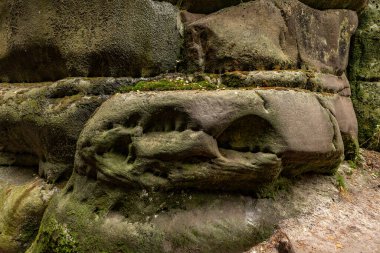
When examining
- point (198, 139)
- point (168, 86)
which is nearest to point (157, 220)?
point (198, 139)

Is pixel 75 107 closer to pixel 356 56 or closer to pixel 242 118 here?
pixel 242 118

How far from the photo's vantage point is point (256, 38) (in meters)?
3.06

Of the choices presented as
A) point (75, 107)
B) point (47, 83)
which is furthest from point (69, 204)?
point (47, 83)

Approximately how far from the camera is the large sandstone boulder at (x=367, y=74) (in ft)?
14.1

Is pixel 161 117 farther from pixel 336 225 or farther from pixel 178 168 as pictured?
pixel 336 225

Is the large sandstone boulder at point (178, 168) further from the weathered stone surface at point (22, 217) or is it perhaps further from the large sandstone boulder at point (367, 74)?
the large sandstone boulder at point (367, 74)

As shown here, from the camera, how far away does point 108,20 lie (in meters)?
2.90

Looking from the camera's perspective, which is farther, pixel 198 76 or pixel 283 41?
pixel 283 41

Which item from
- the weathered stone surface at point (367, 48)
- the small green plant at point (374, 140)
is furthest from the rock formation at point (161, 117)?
the weathered stone surface at point (367, 48)

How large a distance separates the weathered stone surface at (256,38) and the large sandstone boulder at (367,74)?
1.15 m

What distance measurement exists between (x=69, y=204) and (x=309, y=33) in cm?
283

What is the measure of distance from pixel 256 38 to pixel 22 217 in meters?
2.58

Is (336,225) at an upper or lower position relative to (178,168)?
lower

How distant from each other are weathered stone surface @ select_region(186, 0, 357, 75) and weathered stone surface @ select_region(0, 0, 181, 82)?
25 centimetres
